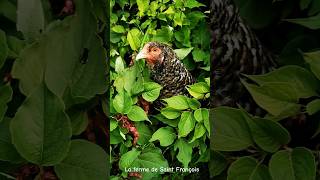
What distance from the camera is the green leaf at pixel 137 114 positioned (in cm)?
81

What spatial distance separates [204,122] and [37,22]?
0.92 ft

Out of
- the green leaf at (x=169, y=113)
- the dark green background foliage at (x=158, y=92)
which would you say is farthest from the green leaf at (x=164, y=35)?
the green leaf at (x=169, y=113)

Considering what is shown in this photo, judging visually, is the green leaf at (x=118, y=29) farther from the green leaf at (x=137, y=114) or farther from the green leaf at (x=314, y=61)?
the green leaf at (x=314, y=61)

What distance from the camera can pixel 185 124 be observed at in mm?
803

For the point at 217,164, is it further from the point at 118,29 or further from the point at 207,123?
the point at 118,29

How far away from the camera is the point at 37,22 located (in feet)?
2.51

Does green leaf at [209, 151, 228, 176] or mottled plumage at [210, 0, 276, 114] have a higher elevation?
mottled plumage at [210, 0, 276, 114]

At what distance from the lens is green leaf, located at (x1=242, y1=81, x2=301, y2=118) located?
709 millimetres

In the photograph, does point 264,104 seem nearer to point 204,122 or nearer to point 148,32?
point 204,122

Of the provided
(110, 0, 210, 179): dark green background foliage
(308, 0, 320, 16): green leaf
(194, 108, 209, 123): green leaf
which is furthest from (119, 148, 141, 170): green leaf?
(308, 0, 320, 16): green leaf

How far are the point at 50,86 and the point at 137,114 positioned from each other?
153 millimetres

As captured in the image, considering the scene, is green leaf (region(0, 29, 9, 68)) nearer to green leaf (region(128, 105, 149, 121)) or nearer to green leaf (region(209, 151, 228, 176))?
green leaf (region(128, 105, 149, 121))

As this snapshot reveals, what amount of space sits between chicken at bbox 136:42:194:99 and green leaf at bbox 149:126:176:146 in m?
0.05

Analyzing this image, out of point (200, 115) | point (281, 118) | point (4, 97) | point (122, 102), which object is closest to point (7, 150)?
point (4, 97)
